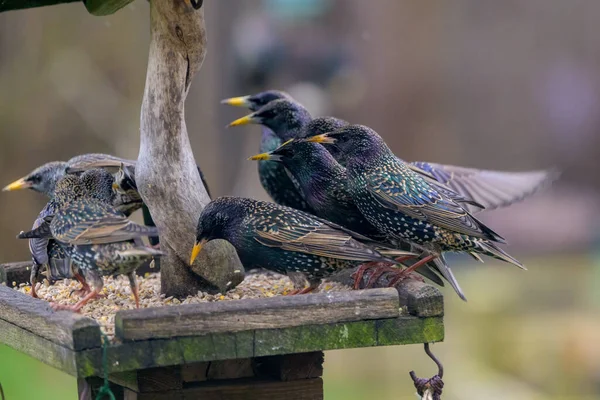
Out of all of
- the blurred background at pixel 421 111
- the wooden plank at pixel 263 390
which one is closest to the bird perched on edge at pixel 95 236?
the wooden plank at pixel 263 390

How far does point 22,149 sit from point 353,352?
10.4 ft

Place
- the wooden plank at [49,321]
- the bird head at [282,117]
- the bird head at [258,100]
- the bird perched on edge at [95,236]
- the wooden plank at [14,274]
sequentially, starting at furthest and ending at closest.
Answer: the bird head at [258,100]
the bird head at [282,117]
the wooden plank at [14,274]
the bird perched on edge at [95,236]
the wooden plank at [49,321]

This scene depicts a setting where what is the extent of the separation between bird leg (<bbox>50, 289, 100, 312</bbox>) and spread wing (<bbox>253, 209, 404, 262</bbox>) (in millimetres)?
583

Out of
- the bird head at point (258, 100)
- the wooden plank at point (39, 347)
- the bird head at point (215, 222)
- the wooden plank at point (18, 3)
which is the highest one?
the wooden plank at point (18, 3)

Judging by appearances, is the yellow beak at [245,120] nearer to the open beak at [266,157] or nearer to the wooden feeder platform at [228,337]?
the open beak at [266,157]

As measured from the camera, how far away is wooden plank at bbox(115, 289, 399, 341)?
2.80 meters

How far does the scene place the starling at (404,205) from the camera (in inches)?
138

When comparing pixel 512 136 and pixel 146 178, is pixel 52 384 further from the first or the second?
pixel 512 136

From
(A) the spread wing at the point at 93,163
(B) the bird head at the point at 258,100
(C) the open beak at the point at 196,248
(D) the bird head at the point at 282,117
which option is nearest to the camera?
(C) the open beak at the point at 196,248

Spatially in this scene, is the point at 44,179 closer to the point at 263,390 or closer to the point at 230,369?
the point at 230,369

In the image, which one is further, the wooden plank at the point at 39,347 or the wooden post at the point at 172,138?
the wooden post at the point at 172,138

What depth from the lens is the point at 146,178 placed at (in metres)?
3.55

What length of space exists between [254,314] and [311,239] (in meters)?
0.52

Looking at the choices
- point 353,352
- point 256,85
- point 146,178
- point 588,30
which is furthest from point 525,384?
point 588,30
